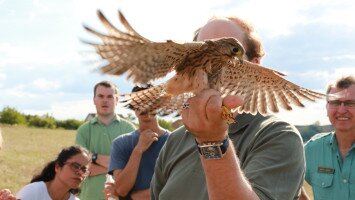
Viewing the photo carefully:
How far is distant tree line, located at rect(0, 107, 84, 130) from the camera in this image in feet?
192

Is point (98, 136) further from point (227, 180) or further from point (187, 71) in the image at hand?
point (227, 180)

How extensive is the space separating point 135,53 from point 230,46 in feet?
2.14

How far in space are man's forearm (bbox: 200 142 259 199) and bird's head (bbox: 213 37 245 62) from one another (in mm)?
1005

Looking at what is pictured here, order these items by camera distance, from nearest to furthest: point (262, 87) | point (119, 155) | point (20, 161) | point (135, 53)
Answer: point (135, 53) → point (262, 87) → point (119, 155) → point (20, 161)

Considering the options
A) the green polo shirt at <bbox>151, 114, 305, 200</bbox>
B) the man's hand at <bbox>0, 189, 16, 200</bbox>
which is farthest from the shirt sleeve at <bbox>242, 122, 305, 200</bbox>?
the man's hand at <bbox>0, 189, 16, 200</bbox>

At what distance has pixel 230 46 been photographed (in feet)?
11.1

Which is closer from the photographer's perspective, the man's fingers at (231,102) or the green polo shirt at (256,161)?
the man's fingers at (231,102)

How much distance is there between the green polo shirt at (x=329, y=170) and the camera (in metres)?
5.37

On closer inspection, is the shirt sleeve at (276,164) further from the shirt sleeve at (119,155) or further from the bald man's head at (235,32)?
the shirt sleeve at (119,155)

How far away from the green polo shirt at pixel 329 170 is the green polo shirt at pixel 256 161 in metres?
2.54

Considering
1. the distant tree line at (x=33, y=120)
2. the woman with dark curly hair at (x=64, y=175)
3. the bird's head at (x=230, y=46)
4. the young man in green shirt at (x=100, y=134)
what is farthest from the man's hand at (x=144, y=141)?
the distant tree line at (x=33, y=120)

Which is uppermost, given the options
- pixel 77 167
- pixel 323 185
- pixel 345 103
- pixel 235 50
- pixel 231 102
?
pixel 235 50

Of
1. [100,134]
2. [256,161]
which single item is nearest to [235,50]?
[256,161]

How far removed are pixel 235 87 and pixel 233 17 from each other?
0.65 meters
